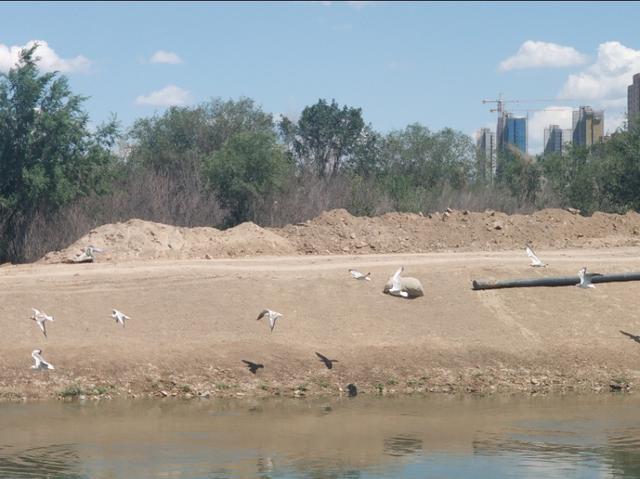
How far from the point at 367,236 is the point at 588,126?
227ft

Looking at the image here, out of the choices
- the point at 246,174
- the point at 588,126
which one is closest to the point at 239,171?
the point at 246,174

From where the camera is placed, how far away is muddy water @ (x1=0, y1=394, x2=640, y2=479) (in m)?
17.2

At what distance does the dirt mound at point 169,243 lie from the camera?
1363 inches

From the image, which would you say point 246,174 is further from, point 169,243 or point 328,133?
point 328,133

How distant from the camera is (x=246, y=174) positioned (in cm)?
4828

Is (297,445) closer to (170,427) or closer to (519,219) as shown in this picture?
(170,427)

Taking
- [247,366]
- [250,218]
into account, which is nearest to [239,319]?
[247,366]

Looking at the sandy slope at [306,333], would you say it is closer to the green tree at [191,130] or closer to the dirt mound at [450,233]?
the dirt mound at [450,233]

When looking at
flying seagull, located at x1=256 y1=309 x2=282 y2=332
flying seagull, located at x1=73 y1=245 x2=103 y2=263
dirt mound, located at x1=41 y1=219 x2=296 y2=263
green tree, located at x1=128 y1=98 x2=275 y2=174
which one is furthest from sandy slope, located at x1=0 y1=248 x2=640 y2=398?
green tree, located at x1=128 y1=98 x2=275 y2=174

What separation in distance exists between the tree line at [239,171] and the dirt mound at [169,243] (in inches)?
180

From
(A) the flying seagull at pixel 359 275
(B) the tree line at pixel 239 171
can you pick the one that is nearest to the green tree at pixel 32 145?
(B) the tree line at pixel 239 171

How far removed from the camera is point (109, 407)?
21984 mm

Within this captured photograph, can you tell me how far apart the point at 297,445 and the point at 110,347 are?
644 cm

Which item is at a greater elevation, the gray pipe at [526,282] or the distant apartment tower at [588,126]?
the distant apartment tower at [588,126]
